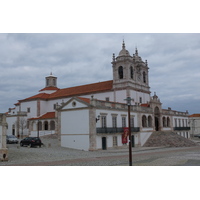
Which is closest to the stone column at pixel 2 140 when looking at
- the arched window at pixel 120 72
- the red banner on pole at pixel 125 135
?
the red banner on pole at pixel 125 135

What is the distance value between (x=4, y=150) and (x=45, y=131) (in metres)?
28.8

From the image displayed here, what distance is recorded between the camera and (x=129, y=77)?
4166cm

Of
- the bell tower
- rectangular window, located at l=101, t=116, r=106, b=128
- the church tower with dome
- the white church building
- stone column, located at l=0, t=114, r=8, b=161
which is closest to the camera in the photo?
stone column, located at l=0, t=114, r=8, b=161

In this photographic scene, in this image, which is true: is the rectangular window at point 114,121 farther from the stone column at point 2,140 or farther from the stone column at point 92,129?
the stone column at point 2,140

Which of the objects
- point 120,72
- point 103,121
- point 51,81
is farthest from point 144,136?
point 51,81

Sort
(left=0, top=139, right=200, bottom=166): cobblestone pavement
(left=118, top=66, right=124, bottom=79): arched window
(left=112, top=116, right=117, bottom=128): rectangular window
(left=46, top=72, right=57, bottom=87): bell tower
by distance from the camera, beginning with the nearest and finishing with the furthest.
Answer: (left=0, top=139, right=200, bottom=166): cobblestone pavement
(left=112, top=116, right=117, bottom=128): rectangular window
(left=118, top=66, right=124, bottom=79): arched window
(left=46, top=72, right=57, bottom=87): bell tower

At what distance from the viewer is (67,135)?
2988 cm

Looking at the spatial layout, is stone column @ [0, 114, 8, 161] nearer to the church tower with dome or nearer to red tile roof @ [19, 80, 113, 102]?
the church tower with dome

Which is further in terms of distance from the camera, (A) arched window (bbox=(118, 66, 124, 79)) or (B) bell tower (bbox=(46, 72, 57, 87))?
(B) bell tower (bbox=(46, 72, 57, 87))

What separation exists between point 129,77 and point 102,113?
14399 millimetres

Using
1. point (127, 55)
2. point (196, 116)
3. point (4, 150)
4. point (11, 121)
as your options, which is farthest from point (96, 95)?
point (196, 116)

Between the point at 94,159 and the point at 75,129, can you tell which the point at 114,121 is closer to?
the point at 75,129

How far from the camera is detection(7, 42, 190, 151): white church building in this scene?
1124 inches

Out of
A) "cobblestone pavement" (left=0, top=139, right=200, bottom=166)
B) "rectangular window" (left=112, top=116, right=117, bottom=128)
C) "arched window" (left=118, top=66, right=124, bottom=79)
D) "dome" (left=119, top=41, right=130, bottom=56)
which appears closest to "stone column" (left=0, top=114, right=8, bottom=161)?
"cobblestone pavement" (left=0, top=139, right=200, bottom=166)
